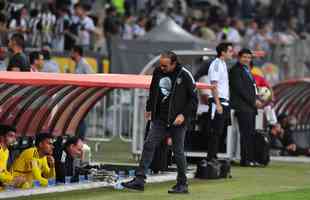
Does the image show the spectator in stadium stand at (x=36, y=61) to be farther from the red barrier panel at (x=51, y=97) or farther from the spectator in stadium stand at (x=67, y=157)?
the spectator in stadium stand at (x=67, y=157)

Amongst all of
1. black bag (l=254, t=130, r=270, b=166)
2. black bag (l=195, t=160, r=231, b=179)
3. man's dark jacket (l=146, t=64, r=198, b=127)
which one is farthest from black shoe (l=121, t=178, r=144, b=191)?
black bag (l=254, t=130, r=270, b=166)

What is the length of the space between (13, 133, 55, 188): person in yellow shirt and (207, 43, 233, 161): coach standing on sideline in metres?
3.32

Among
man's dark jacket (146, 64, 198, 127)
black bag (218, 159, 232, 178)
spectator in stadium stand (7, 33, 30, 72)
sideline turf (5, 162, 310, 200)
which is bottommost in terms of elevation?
sideline turf (5, 162, 310, 200)

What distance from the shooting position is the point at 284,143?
886 inches

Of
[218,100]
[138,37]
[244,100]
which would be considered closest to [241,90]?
[244,100]

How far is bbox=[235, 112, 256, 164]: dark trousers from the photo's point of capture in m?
19.5

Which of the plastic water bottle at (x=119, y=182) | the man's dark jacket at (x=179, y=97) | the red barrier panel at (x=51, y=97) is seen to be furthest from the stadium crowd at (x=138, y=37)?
the red barrier panel at (x=51, y=97)

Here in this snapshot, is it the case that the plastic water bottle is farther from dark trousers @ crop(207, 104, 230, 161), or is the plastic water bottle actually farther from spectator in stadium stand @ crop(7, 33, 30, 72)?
spectator in stadium stand @ crop(7, 33, 30, 72)

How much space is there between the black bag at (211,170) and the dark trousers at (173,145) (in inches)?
86.7

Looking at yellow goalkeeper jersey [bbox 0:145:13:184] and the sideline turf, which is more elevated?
yellow goalkeeper jersey [bbox 0:145:13:184]

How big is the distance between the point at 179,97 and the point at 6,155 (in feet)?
7.91

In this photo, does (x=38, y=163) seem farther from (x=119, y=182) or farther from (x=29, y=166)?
(x=119, y=182)

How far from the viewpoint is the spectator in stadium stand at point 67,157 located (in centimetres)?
1477

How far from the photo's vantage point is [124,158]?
20406 mm
